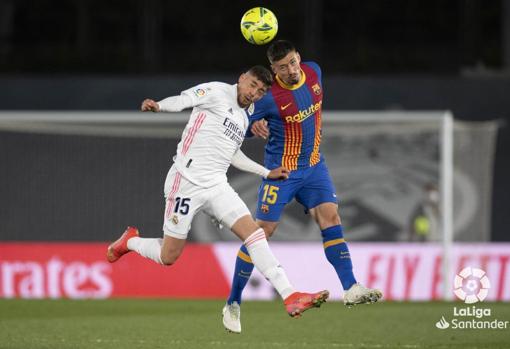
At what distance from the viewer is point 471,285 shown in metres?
13.8

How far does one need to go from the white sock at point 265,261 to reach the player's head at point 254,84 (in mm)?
1086

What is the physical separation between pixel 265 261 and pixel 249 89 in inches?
54.8

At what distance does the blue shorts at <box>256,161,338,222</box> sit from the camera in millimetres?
9703

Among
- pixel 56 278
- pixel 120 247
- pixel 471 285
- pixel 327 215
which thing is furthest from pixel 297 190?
pixel 56 278

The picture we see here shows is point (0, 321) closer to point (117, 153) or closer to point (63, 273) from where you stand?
point (63, 273)

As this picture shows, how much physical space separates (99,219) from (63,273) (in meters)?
2.66

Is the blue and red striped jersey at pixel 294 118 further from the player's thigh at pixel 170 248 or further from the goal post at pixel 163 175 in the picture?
the goal post at pixel 163 175

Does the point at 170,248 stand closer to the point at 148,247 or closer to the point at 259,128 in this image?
the point at 148,247

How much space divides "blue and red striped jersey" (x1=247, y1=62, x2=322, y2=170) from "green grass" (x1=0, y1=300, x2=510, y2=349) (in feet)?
5.32

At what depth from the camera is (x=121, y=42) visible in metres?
23.0

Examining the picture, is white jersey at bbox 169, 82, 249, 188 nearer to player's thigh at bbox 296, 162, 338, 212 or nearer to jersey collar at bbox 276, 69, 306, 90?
jersey collar at bbox 276, 69, 306, 90

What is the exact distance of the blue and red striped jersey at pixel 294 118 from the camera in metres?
9.71

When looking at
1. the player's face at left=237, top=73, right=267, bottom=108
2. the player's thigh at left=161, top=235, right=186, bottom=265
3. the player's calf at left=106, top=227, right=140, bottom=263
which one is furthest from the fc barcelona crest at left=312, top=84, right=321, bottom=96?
the player's calf at left=106, top=227, right=140, bottom=263

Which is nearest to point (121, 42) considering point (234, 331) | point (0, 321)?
point (0, 321)
